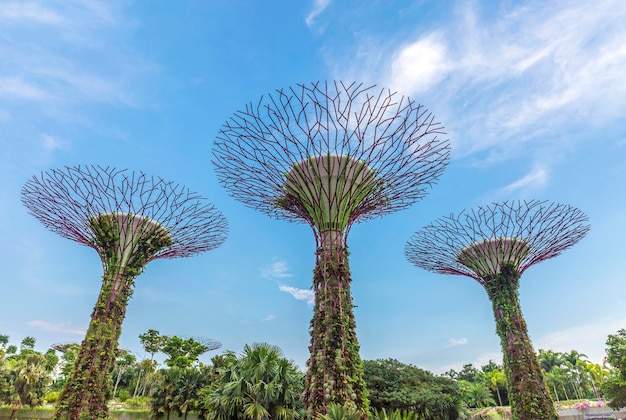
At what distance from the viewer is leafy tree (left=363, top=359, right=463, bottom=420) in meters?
20.2

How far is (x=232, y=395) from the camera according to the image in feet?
47.9

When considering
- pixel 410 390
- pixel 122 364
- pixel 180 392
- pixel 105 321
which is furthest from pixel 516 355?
pixel 122 364

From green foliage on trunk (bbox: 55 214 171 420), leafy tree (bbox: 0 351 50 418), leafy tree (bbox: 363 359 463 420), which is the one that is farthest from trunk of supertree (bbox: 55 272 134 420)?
leafy tree (bbox: 0 351 50 418)

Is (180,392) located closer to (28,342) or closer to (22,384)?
(22,384)

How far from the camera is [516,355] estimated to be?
17156mm

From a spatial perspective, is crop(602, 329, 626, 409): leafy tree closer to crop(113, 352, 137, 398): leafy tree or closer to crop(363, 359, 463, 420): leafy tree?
crop(363, 359, 463, 420): leafy tree

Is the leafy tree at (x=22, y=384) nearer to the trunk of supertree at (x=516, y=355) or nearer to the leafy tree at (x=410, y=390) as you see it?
the leafy tree at (x=410, y=390)

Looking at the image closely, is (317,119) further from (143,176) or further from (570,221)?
(570,221)

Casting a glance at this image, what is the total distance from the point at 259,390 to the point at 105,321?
685cm

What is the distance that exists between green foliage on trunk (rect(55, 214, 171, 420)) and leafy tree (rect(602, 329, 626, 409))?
26.4m

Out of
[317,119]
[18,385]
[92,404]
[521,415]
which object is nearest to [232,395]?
[92,404]

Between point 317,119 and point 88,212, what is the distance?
11.6 metres

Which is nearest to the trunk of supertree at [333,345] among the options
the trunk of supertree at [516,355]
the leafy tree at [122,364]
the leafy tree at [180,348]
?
the trunk of supertree at [516,355]

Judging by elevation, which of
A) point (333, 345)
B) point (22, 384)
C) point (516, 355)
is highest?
point (516, 355)
